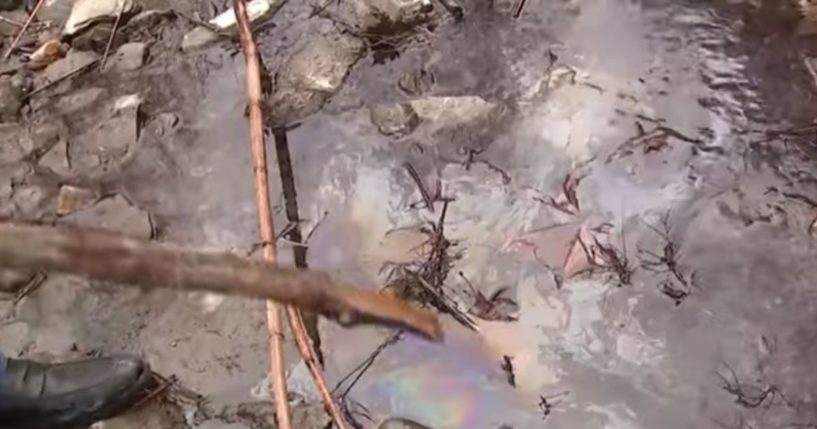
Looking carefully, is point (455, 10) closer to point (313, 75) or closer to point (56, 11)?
point (313, 75)

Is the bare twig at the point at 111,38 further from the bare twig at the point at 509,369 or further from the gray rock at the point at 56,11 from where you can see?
the bare twig at the point at 509,369

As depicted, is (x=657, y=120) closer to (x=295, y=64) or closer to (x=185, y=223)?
(x=295, y=64)

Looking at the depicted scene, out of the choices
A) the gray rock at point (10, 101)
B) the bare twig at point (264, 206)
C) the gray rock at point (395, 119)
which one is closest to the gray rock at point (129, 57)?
the gray rock at point (10, 101)

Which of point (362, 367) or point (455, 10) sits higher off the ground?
point (455, 10)

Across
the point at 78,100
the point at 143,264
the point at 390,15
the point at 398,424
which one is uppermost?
the point at 143,264

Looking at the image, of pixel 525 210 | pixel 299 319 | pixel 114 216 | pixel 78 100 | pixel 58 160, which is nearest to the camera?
pixel 299 319

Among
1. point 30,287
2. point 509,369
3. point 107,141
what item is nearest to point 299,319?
point 509,369

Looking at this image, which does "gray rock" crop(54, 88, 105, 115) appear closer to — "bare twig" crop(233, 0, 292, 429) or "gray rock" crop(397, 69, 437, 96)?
"bare twig" crop(233, 0, 292, 429)
